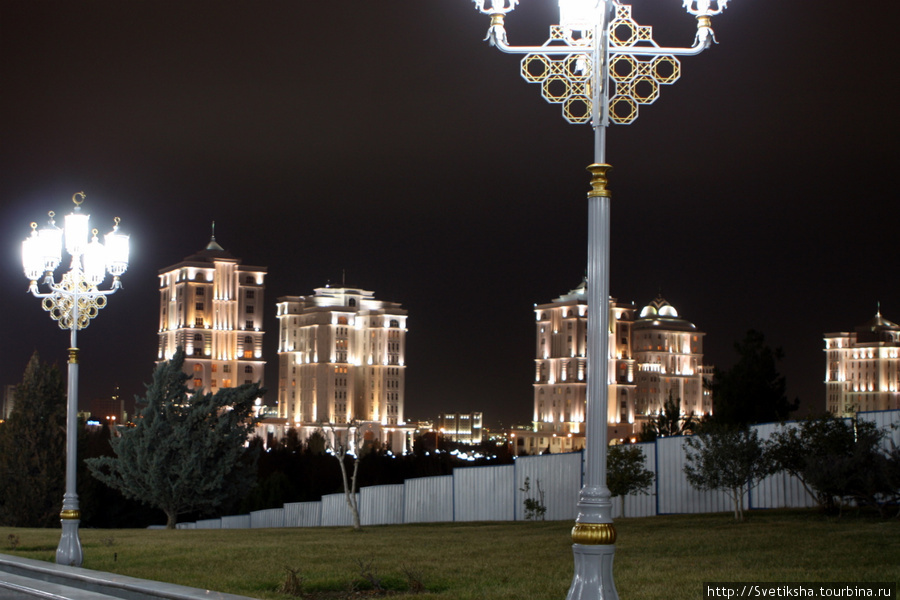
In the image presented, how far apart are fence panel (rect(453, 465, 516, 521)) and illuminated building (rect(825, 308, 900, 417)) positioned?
488 ft

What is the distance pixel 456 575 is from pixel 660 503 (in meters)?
18.0

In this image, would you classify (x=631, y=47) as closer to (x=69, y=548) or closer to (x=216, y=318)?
(x=69, y=548)

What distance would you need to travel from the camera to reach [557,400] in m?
159

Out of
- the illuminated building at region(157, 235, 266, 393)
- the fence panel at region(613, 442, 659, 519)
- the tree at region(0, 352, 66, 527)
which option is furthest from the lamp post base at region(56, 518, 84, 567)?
the illuminated building at region(157, 235, 266, 393)

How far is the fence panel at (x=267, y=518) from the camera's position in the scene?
48062mm

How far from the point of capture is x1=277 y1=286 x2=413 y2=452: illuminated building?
15725 centimetres

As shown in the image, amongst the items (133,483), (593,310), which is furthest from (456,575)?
(133,483)

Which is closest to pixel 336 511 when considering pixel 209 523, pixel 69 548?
pixel 209 523

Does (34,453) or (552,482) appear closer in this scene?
(552,482)

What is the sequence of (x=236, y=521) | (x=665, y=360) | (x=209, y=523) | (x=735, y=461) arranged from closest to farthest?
1. (x=735, y=461)
2. (x=236, y=521)
3. (x=209, y=523)
4. (x=665, y=360)

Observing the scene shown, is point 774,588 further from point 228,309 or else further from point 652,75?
point 228,309

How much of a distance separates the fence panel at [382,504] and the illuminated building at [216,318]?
9527cm

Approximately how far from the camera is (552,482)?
35250 millimetres

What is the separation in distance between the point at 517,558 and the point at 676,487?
1490 cm
